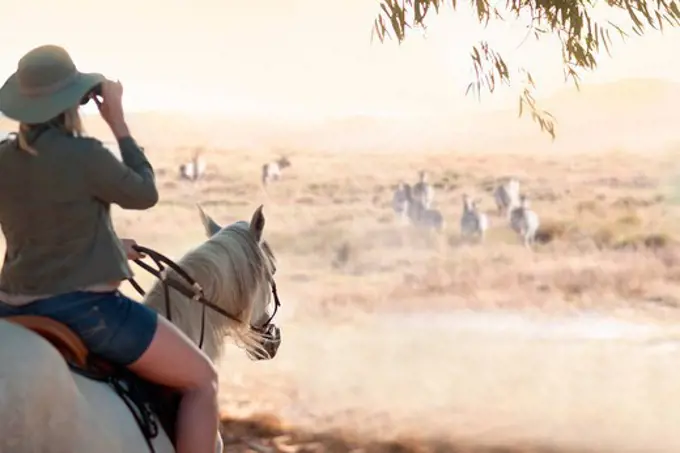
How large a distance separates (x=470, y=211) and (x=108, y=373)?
2.99 m

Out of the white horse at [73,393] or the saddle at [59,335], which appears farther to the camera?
the saddle at [59,335]

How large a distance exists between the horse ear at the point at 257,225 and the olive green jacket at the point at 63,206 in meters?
0.64

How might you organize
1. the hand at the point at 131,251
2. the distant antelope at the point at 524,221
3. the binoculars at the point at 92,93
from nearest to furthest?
the binoculars at the point at 92,93 < the hand at the point at 131,251 < the distant antelope at the point at 524,221

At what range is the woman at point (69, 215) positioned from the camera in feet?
5.30

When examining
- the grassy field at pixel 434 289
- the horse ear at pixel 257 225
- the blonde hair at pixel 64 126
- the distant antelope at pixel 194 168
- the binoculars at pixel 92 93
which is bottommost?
the grassy field at pixel 434 289

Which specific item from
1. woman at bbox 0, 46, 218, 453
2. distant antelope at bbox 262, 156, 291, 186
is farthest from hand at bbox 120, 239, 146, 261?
distant antelope at bbox 262, 156, 291, 186

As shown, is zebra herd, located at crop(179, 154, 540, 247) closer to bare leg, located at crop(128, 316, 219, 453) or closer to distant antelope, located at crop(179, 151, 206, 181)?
distant antelope, located at crop(179, 151, 206, 181)

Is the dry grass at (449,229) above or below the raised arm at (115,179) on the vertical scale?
below

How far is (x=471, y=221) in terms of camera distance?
14.7 ft

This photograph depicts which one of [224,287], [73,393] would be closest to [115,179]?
[73,393]

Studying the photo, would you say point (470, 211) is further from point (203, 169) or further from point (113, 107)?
point (113, 107)

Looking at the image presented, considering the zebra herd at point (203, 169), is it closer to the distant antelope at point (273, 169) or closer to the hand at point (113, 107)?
the distant antelope at point (273, 169)

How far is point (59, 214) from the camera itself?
1.62m

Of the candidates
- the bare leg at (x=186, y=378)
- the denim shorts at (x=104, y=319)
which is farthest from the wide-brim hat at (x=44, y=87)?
the bare leg at (x=186, y=378)
